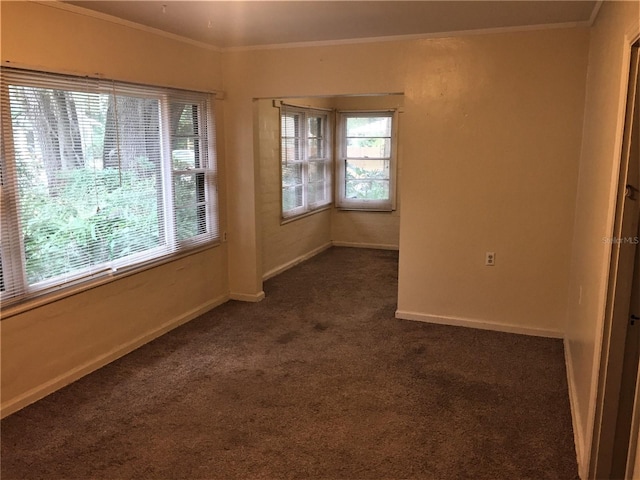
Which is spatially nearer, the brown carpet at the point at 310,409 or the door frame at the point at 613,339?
the door frame at the point at 613,339

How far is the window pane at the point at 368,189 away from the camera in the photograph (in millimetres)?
7570

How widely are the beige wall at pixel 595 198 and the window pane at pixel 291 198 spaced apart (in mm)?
3527

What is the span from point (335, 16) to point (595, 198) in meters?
2.00

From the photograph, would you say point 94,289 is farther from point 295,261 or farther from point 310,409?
point 295,261

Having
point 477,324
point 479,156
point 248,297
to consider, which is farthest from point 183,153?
point 477,324

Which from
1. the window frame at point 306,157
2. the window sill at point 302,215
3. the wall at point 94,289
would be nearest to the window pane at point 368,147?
the window frame at point 306,157

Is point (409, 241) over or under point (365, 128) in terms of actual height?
under

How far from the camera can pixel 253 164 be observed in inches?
189

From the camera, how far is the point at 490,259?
13.7 ft

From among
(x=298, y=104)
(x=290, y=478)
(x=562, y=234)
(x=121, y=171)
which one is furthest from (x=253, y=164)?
(x=290, y=478)

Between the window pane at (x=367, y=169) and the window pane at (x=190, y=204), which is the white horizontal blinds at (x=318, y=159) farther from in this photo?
the window pane at (x=190, y=204)

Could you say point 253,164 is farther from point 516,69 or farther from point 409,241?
point 516,69

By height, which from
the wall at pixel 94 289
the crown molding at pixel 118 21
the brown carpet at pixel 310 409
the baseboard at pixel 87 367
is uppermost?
the crown molding at pixel 118 21

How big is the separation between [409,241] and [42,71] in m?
2.94
